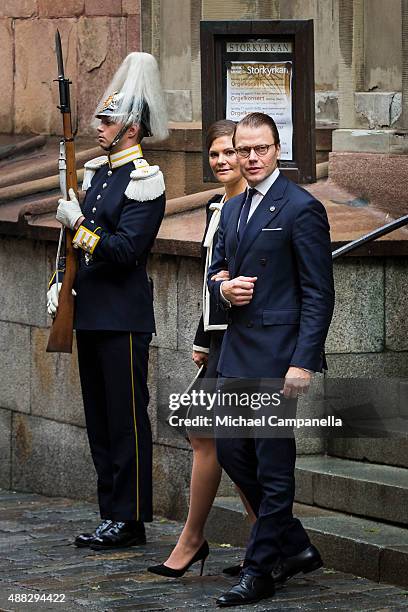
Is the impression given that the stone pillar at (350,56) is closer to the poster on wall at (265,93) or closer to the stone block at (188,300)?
the stone block at (188,300)

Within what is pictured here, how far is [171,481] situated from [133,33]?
3.10 m

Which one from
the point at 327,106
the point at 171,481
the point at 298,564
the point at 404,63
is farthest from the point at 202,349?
the point at 327,106

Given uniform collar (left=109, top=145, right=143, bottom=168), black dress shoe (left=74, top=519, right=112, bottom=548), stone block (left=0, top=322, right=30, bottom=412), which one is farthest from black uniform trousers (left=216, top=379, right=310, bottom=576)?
stone block (left=0, top=322, right=30, bottom=412)

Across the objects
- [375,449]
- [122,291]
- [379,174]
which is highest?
[379,174]

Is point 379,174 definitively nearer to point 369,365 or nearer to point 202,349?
point 369,365

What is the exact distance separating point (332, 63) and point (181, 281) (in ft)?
5.49

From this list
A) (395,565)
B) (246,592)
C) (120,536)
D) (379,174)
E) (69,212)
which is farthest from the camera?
(379,174)

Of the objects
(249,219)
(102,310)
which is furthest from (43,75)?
(249,219)

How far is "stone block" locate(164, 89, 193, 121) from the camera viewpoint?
33.7 feet

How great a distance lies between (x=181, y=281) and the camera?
8.86m

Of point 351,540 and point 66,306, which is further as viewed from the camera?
point 66,306

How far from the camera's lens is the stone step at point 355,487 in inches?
298

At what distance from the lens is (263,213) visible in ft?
22.3

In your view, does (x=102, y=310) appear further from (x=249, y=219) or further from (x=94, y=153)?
(x=94, y=153)
